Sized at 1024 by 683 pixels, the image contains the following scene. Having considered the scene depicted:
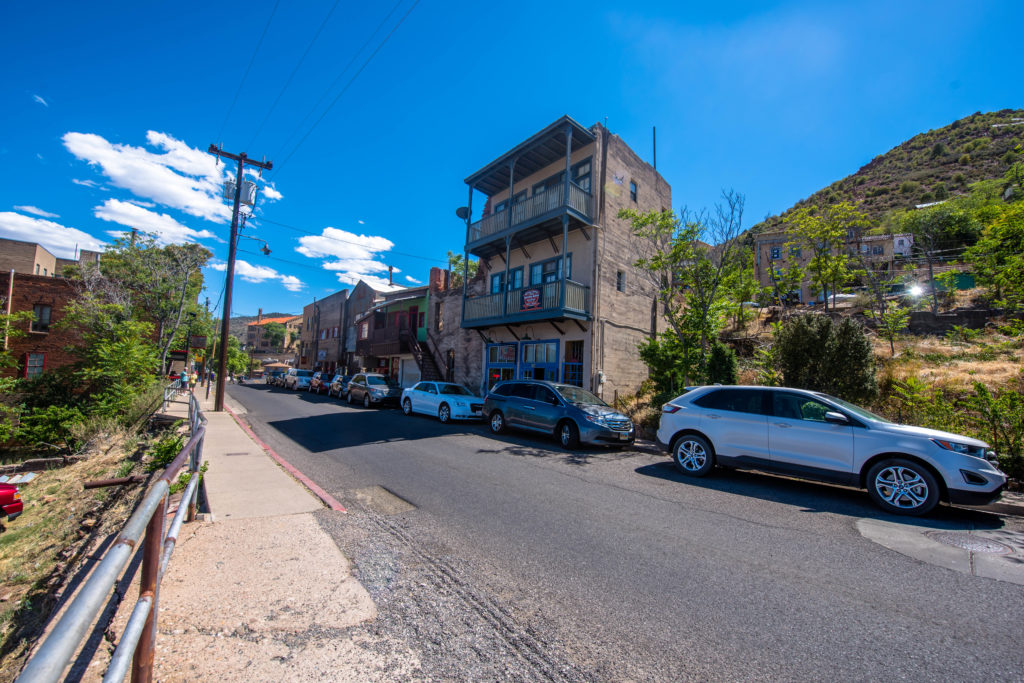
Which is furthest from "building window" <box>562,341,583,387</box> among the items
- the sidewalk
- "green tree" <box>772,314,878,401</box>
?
the sidewalk

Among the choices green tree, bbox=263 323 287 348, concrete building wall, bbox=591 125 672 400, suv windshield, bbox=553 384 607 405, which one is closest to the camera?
suv windshield, bbox=553 384 607 405

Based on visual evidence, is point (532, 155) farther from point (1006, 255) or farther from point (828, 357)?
point (1006, 255)

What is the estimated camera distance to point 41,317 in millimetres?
25438

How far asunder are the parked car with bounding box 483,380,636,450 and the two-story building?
3.70 m

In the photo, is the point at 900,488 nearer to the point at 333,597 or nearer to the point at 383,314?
the point at 333,597

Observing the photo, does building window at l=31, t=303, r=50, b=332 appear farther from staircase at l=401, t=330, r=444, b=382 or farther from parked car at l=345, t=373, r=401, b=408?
staircase at l=401, t=330, r=444, b=382

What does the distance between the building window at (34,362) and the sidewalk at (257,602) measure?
29733mm

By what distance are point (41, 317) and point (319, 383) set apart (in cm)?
1532

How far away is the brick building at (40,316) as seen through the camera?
80.3ft

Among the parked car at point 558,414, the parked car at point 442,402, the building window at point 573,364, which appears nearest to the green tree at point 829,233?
the building window at point 573,364

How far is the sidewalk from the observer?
8.53ft

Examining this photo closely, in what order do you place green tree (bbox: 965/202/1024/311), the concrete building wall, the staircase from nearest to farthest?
green tree (bbox: 965/202/1024/311), the concrete building wall, the staircase

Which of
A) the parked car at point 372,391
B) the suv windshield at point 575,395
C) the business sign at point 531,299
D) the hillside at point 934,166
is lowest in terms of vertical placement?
the parked car at point 372,391

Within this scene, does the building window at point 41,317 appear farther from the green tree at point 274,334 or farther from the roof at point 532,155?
the green tree at point 274,334
